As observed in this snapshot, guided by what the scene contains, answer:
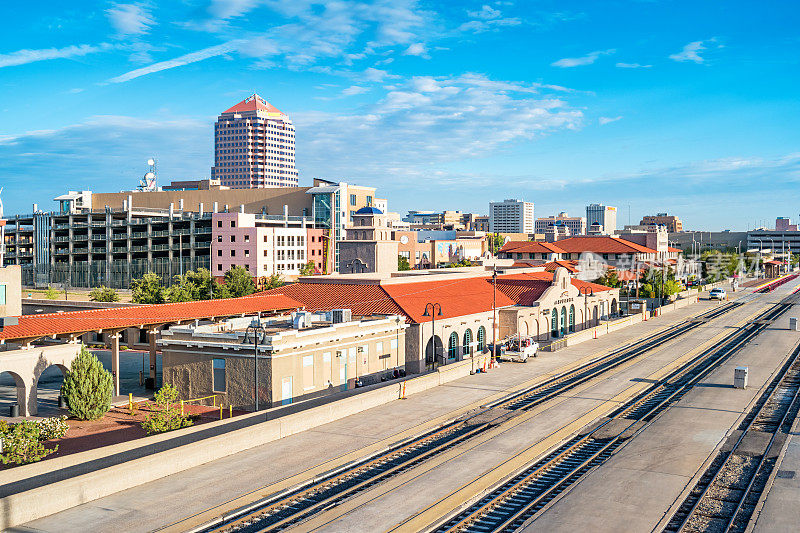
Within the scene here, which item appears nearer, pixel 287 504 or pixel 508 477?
pixel 287 504

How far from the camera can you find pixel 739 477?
2867cm

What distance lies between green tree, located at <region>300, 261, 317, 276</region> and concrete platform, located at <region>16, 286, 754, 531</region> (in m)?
77.4

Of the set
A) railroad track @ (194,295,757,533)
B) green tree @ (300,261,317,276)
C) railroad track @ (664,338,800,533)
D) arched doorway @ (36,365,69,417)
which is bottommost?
arched doorway @ (36,365,69,417)

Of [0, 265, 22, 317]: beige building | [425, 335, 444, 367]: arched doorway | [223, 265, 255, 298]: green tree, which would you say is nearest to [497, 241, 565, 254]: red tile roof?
[223, 265, 255, 298]: green tree

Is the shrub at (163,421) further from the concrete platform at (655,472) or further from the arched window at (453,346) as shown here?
the arched window at (453,346)

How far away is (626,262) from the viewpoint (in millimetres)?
148750

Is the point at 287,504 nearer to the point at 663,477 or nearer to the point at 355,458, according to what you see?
the point at 355,458

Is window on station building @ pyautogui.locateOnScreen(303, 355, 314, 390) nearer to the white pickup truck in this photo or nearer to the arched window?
the arched window

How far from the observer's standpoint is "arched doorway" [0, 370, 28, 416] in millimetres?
39250

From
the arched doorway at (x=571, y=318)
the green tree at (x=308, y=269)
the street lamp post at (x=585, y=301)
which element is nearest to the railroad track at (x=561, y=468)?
the arched doorway at (x=571, y=318)

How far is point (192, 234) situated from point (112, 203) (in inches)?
2772

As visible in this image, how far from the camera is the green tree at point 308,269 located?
415ft

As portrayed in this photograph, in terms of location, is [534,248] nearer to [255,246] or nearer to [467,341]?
[255,246]

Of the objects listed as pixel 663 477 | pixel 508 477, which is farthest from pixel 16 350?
pixel 663 477
